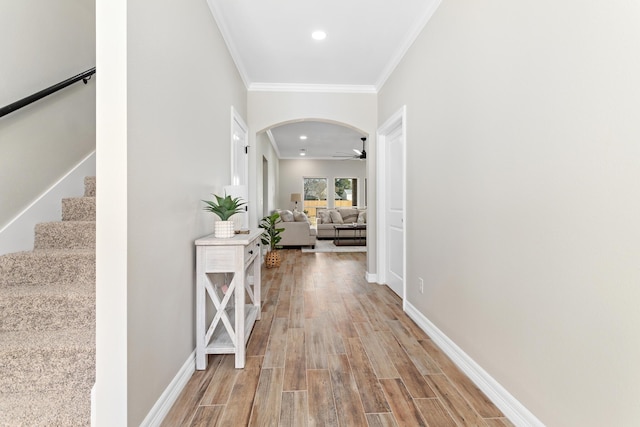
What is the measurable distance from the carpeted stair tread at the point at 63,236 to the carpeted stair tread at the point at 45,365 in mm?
726

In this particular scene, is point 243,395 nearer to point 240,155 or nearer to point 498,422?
point 498,422

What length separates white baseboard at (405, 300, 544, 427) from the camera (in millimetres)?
1471

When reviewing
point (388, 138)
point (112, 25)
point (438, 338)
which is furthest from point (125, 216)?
point (388, 138)

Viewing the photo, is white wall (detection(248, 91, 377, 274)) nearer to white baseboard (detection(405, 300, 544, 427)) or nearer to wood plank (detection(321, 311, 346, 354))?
wood plank (detection(321, 311, 346, 354))

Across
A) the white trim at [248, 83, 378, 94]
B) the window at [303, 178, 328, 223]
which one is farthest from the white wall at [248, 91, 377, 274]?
the window at [303, 178, 328, 223]

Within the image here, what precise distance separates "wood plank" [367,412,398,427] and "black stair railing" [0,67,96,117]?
250 cm

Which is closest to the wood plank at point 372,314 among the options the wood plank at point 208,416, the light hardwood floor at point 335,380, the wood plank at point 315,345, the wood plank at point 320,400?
the light hardwood floor at point 335,380

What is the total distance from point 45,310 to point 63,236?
0.63 metres

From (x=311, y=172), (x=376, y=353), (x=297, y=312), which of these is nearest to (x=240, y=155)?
(x=297, y=312)

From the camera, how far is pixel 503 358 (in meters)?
1.64

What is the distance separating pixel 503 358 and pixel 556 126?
1.18 m

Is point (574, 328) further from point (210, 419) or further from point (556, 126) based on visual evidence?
point (210, 419)

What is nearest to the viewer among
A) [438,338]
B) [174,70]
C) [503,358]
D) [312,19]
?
[503,358]

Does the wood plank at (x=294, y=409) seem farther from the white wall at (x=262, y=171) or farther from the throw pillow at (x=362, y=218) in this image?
the throw pillow at (x=362, y=218)
